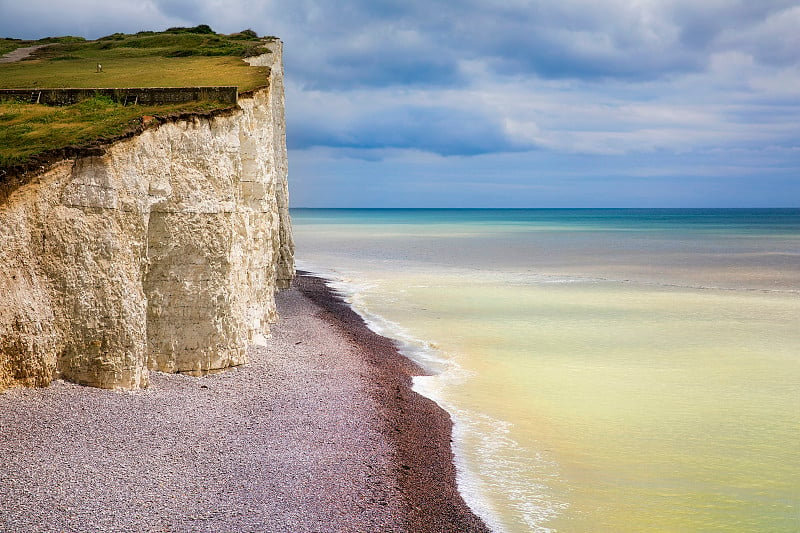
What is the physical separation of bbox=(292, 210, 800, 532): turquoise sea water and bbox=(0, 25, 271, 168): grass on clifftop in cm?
1042

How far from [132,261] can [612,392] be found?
13.1 metres

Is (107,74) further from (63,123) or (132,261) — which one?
(132,261)

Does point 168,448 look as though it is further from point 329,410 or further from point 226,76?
point 226,76

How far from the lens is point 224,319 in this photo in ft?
62.1

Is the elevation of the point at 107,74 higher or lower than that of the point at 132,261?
higher

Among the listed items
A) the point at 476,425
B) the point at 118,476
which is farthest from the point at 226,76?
the point at 118,476

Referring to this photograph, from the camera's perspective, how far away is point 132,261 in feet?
53.8

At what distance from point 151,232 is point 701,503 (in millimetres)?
12749

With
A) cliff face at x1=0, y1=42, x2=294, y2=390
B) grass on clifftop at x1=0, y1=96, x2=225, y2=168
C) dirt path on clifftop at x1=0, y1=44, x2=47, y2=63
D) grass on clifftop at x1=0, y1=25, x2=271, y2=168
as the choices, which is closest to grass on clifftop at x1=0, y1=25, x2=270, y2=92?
grass on clifftop at x1=0, y1=25, x2=271, y2=168

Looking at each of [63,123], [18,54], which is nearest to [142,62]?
[18,54]

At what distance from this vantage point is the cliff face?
1474 cm

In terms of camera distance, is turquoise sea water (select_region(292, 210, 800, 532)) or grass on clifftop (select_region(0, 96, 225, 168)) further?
grass on clifftop (select_region(0, 96, 225, 168))

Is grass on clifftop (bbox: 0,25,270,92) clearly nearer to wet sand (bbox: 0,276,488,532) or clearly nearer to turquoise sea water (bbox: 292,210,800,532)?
wet sand (bbox: 0,276,488,532)

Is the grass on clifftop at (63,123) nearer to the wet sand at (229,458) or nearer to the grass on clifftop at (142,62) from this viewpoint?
the grass on clifftop at (142,62)
